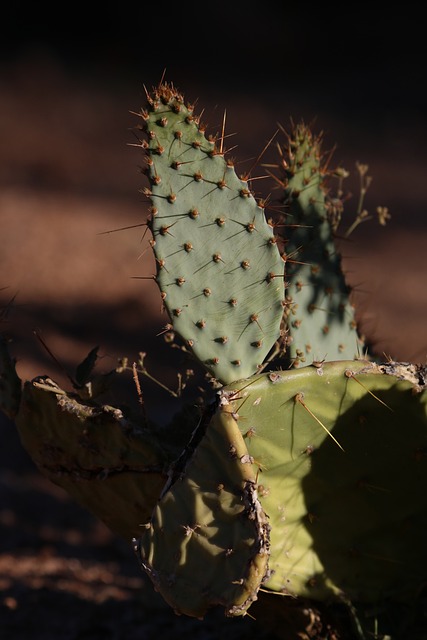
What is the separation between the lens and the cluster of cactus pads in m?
1.50

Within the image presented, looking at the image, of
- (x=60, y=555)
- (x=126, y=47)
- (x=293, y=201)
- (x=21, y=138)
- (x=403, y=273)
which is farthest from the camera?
(x=126, y=47)

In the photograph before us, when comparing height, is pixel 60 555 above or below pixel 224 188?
below

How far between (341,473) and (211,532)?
31 cm

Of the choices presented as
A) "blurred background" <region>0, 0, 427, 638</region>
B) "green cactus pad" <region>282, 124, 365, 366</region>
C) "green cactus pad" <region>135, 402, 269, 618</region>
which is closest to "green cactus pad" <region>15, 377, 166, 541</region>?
"green cactus pad" <region>135, 402, 269, 618</region>

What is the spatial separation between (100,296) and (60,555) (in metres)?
2.83

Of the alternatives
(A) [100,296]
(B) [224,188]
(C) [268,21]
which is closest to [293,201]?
(B) [224,188]

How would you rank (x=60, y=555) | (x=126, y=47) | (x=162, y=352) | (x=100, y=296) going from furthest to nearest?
(x=126, y=47) < (x=100, y=296) < (x=162, y=352) < (x=60, y=555)

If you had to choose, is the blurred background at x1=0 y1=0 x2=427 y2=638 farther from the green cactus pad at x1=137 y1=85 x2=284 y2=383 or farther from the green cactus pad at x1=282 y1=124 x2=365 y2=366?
the green cactus pad at x1=137 y1=85 x2=284 y2=383

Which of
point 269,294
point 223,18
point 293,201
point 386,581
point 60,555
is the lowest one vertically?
point 60,555

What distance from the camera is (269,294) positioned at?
1.76 m

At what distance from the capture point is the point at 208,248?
175 centimetres

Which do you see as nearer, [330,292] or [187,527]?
[187,527]

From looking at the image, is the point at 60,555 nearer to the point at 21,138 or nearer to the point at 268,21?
the point at 21,138

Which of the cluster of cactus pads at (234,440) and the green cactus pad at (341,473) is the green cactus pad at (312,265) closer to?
the cluster of cactus pads at (234,440)
